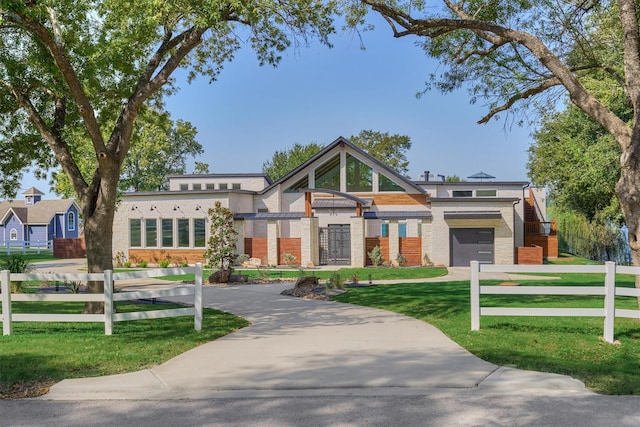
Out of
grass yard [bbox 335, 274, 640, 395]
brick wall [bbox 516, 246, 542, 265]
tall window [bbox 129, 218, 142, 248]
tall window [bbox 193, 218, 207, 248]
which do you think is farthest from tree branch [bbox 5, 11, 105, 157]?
brick wall [bbox 516, 246, 542, 265]

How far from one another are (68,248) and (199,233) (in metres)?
15.7

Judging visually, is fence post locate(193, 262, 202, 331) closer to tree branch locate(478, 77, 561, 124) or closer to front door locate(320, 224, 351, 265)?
tree branch locate(478, 77, 561, 124)

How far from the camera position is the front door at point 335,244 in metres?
32.0

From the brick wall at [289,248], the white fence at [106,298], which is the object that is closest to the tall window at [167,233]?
the brick wall at [289,248]

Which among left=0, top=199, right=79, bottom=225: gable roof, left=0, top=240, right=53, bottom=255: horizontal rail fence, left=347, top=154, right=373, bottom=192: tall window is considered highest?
left=347, top=154, right=373, bottom=192: tall window

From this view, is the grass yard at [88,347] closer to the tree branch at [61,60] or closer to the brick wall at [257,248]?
the tree branch at [61,60]

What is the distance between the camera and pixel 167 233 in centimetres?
3247

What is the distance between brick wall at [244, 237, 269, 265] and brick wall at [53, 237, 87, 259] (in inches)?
656

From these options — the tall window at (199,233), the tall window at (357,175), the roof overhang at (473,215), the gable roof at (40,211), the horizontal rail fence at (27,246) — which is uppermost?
the tall window at (357,175)

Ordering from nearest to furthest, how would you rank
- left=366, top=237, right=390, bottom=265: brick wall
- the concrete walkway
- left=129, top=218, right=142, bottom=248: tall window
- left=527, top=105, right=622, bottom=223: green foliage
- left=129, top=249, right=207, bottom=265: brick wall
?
the concrete walkway, left=527, top=105, right=622, bottom=223: green foliage, left=366, top=237, right=390, bottom=265: brick wall, left=129, top=249, right=207, bottom=265: brick wall, left=129, top=218, right=142, bottom=248: tall window

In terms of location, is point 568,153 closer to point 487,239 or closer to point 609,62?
point 487,239

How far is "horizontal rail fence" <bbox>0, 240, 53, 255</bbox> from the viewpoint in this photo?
5034cm

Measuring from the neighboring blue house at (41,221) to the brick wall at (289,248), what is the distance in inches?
1596

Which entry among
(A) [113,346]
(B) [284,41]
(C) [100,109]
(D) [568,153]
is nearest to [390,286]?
(B) [284,41]
